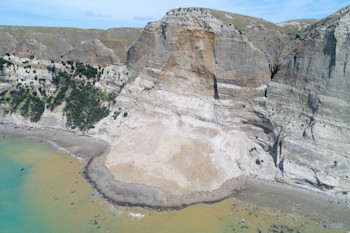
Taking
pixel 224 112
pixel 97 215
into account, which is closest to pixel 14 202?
pixel 97 215

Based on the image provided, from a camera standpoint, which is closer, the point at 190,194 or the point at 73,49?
the point at 190,194

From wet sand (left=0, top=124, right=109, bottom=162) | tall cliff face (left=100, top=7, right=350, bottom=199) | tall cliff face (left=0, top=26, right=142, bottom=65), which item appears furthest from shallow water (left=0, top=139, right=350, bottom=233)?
tall cliff face (left=0, top=26, right=142, bottom=65)

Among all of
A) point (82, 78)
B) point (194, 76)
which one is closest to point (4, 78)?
point (82, 78)

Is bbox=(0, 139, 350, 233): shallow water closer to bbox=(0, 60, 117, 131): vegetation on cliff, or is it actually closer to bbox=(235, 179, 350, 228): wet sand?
bbox=(235, 179, 350, 228): wet sand

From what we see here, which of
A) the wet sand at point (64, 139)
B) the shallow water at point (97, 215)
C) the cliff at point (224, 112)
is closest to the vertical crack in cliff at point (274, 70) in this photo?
the cliff at point (224, 112)

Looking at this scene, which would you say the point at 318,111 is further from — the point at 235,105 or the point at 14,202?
the point at 14,202

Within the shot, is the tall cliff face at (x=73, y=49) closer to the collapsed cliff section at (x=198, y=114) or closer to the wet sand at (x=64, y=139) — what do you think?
the collapsed cliff section at (x=198, y=114)
